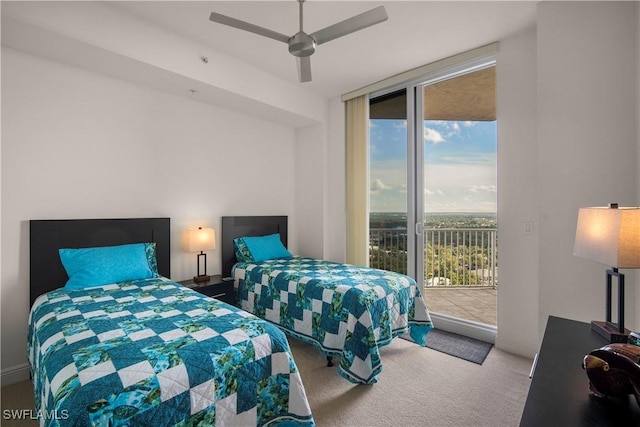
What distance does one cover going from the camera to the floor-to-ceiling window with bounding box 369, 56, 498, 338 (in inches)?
128

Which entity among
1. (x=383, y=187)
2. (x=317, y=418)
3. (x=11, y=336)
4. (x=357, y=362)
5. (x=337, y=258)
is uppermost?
(x=383, y=187)

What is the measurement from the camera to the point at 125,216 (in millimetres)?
2816

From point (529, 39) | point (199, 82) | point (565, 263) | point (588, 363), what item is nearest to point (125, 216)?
point (199, 82)

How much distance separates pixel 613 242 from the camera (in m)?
1.31

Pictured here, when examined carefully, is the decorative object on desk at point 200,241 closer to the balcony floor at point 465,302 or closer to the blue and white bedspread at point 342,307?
the blue and white bedspread at point 342,307

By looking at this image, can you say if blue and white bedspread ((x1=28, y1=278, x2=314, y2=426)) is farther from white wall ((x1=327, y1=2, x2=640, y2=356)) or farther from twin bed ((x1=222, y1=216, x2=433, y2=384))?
white wall ((x1=327, y1=2, x2=640, y2=356))

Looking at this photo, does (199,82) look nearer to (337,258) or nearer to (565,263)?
(337,258)

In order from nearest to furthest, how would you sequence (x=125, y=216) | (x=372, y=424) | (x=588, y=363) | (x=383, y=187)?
1. (x=588, y=363)
2. (x=372, y=424)
3. (x=125, y=216)
4. (x=383, y=187)

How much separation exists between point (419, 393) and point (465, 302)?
2.01 m

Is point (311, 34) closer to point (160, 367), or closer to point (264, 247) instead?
point (160, 367)

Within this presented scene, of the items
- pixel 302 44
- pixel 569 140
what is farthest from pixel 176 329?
pixel 569 140

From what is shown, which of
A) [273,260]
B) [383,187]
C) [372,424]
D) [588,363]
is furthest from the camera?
[383,187]

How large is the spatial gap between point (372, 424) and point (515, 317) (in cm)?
173

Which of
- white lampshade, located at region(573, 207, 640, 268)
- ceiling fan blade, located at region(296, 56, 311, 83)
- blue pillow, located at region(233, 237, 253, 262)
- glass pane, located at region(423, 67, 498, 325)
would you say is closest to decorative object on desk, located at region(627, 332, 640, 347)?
white lampshade, located at region(573, 207, 640, 268)
